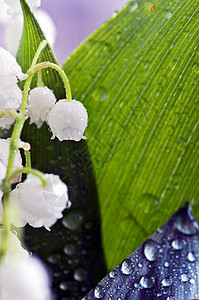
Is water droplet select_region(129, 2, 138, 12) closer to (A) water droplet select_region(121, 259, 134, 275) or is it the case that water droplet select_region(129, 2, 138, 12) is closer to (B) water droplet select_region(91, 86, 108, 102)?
(B) water droplet select_region(91, 86, 108, 102)

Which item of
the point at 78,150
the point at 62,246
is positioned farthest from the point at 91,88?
the point at 62,246

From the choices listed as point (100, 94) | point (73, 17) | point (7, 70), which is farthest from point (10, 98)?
point (73, 17)

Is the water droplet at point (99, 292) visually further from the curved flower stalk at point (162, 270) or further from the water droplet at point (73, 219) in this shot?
the water droplet at point (73, 219)

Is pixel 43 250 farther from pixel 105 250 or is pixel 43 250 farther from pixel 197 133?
pixel 197 133

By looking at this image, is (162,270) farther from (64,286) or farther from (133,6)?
(133,6)

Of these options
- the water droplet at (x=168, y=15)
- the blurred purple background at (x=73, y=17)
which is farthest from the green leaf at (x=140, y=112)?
the blurred purple background at (x=73, y=17)

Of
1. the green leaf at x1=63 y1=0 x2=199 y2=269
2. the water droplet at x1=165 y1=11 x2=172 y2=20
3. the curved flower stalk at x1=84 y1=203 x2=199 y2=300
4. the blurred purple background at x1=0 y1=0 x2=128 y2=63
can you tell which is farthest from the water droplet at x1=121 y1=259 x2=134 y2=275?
the blurred purple background at x1=0 y1=0 x2=128 y2=63
